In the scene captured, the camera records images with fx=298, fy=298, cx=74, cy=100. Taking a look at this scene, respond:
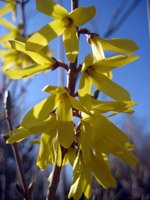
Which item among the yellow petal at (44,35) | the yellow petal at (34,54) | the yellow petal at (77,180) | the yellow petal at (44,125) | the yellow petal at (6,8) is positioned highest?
the yellow petal at (6,8)

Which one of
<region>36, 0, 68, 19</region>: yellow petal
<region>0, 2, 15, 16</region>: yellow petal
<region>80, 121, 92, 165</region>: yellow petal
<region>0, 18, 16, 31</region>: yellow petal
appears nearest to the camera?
<region>80, 121, 92, 165</region>: yellow petal

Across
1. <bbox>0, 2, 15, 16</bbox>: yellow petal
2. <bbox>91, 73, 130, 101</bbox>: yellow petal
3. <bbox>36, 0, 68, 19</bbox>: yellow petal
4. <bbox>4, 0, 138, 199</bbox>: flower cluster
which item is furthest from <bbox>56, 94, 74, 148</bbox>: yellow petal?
<bbox>0, 2, 15, 16</bbox>: yellow petal

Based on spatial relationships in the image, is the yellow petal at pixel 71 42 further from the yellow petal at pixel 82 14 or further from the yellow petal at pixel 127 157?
the yellow petal at pixel 127 157

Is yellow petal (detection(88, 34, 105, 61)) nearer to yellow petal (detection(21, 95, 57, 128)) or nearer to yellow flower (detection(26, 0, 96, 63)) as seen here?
yellow flower (detection(26, 0, 96, 63))

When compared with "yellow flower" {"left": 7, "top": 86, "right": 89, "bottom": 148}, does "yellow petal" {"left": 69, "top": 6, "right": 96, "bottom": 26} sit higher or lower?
higher

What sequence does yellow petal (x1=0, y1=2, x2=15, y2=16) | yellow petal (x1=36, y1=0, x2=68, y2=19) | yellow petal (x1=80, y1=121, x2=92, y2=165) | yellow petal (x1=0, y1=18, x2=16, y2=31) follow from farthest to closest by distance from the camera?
yellow petal (x1=0, y1=2, x2=15, y2=16) → yellow petal (x1=0, y1=18, x2=16, y2=31) → yellow petal (x1=36, y1=0, x2=68, y2=19) → yellow petal (x1=80, y1=121, x2=92, y2=165)

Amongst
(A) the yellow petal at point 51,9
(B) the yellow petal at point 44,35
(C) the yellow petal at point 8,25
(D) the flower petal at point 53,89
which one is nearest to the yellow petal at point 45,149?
(D) the flower petal at point 53,89

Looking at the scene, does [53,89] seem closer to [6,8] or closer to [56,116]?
[56,116]

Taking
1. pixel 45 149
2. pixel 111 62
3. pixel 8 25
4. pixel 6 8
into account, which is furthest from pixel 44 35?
pixel 6 8
